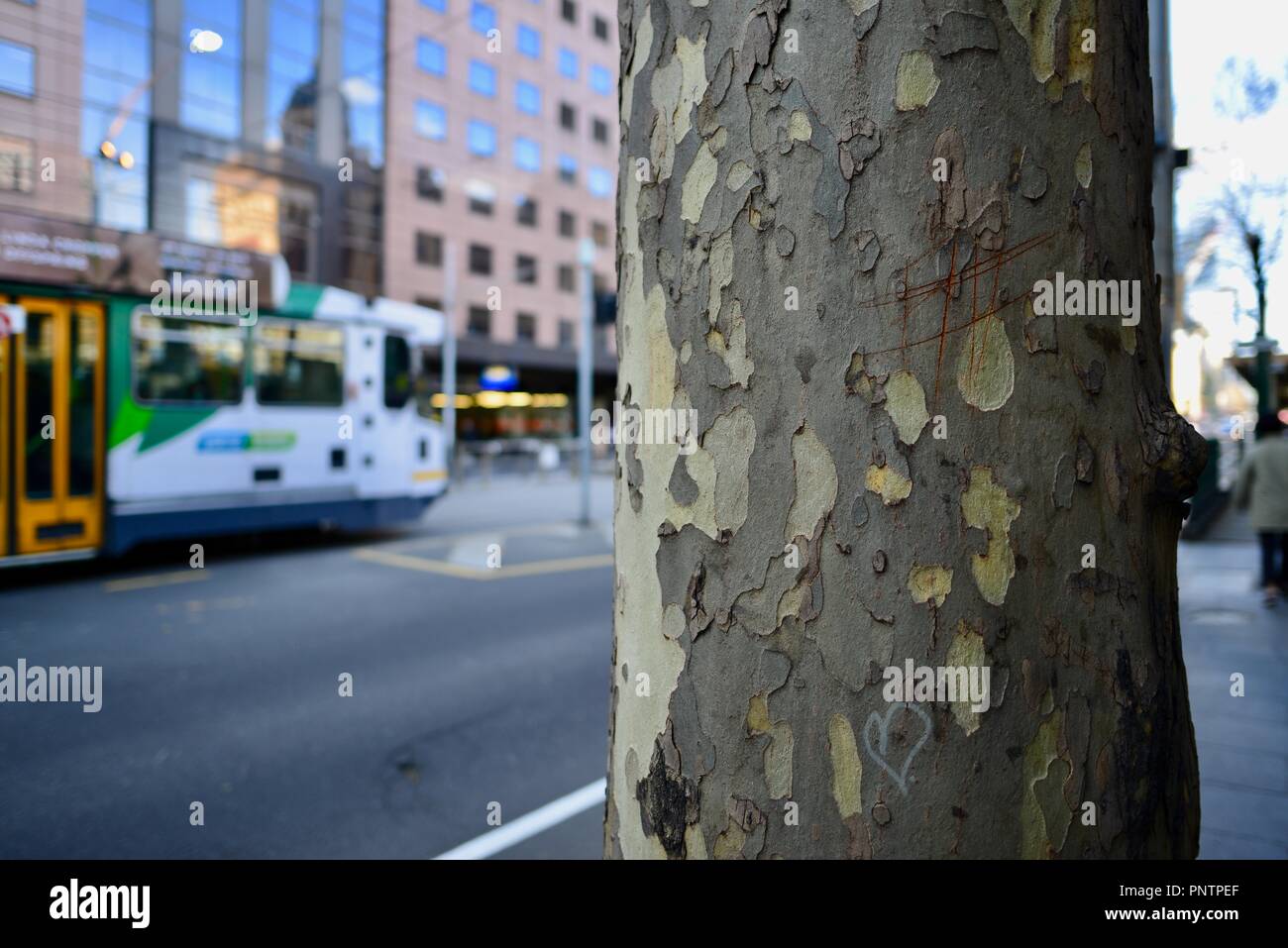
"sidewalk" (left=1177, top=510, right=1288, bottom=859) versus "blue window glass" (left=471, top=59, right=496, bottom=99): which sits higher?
"blue window glass" (left=471, top=59, right=496, bottom=99)

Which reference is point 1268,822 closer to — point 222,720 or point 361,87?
point 222,720

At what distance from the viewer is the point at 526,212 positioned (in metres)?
37.8

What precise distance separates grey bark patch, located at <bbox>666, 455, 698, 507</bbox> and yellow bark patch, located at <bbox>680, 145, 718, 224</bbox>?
12.7 inches

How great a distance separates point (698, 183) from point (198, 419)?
10167 millimetres

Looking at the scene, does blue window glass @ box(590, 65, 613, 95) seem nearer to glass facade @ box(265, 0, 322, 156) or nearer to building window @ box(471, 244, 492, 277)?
building window @ box(471, 244, 492, 277)

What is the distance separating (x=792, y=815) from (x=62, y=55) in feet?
49.3

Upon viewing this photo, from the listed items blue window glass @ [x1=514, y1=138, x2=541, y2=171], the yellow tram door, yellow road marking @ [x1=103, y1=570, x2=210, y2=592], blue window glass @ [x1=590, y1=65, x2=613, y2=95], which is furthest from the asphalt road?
blue window glass @ [x1=590, y1=65, x2=613, y2=95]

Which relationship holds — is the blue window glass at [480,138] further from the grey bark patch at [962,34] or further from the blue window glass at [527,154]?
the grey bark patch at [962,34]

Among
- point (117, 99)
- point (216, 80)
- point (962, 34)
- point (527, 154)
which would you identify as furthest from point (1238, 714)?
point (527, 154)

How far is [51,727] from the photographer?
4773 mm

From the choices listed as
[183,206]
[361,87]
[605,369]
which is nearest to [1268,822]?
[183,206]

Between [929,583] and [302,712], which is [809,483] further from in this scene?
[302,712]

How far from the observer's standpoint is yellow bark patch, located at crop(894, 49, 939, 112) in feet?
3.45
